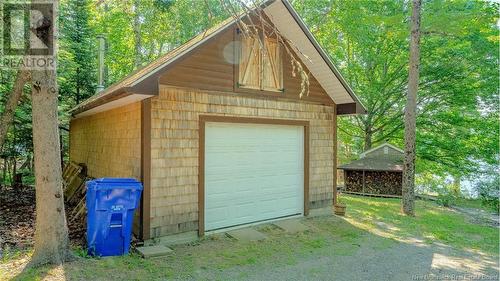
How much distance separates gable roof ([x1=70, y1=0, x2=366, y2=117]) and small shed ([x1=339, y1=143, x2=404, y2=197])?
17.3ft

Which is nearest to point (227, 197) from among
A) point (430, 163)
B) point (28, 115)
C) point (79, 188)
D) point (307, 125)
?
point (307, 125)

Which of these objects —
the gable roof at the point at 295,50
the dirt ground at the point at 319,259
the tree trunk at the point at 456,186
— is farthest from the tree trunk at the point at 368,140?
the dirt ground at the point at 319,259

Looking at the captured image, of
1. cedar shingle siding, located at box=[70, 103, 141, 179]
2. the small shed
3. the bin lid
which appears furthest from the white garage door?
the small shed

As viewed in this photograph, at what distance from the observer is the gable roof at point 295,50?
18.5ft

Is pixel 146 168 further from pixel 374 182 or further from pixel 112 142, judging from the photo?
pixel 374 182

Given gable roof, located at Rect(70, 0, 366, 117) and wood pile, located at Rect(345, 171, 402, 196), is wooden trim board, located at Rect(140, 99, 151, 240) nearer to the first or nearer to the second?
gable roof, located at Rect(70, 0, 366, 117)

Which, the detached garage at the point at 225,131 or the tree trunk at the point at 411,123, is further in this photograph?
the tree trunk at the point at 411,123

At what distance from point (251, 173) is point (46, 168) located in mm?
4040

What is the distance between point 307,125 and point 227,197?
283 centimetres

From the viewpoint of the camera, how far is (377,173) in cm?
1395

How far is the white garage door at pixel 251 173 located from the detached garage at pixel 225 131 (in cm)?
2

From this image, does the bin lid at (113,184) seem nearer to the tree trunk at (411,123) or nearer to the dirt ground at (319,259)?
the dirt ground at (319,259)

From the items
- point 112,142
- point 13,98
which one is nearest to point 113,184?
point 112,142

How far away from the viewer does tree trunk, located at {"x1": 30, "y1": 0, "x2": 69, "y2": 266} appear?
4.62m
